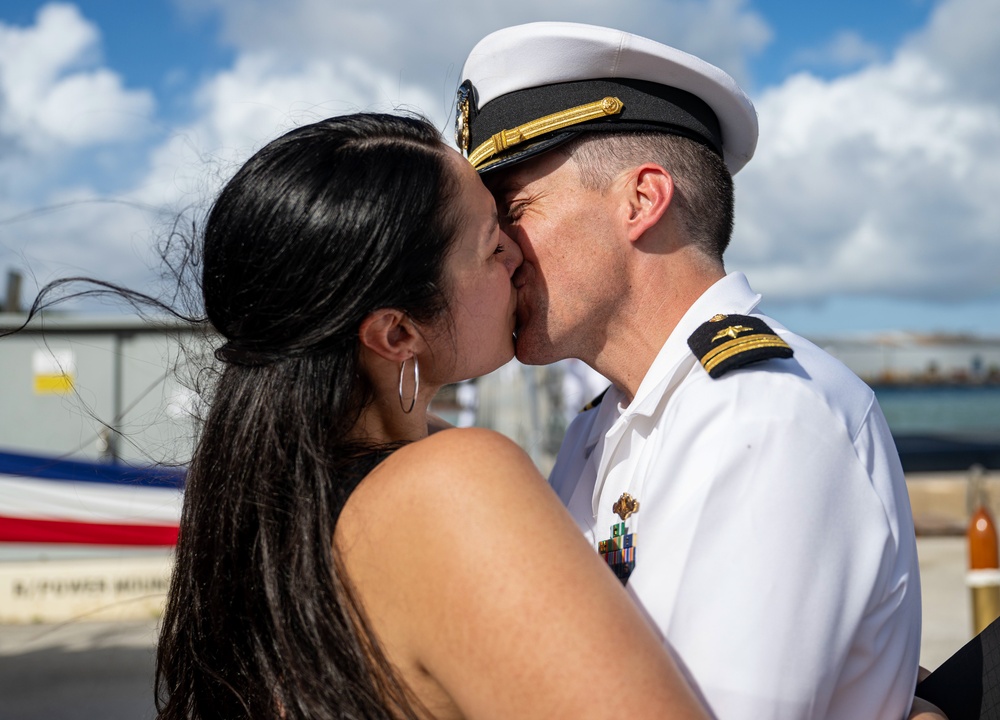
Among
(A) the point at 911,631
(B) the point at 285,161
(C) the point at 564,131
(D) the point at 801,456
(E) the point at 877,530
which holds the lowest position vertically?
(A) the point at 911,631

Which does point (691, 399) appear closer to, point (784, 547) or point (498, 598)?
point (784, 547)

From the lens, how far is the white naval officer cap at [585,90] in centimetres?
210

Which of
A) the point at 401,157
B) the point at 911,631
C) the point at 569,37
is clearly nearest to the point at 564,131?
the point at 569,37

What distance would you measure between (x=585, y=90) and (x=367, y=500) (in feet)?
4.07

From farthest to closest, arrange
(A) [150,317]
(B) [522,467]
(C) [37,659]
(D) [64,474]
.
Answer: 1. (C) [37,659]
2. (D) [64,474]
3. (A) [150,317]
4. (B) [522,467]

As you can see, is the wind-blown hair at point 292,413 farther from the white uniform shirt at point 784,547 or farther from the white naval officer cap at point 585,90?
the white naval officer cap at point 585,90

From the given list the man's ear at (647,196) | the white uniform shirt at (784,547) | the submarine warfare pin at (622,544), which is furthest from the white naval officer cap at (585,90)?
the submarine warfare pin at (622,544)

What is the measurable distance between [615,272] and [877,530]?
0.91 m

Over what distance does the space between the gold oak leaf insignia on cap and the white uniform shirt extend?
0.02 m

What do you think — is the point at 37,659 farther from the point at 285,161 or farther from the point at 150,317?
the point at 285,161

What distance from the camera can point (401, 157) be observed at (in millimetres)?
1568

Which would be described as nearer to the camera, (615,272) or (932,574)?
(615,272)

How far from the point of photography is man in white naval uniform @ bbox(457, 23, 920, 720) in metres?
1.35

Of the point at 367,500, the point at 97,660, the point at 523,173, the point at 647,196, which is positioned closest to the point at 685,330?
the point at 647,196
